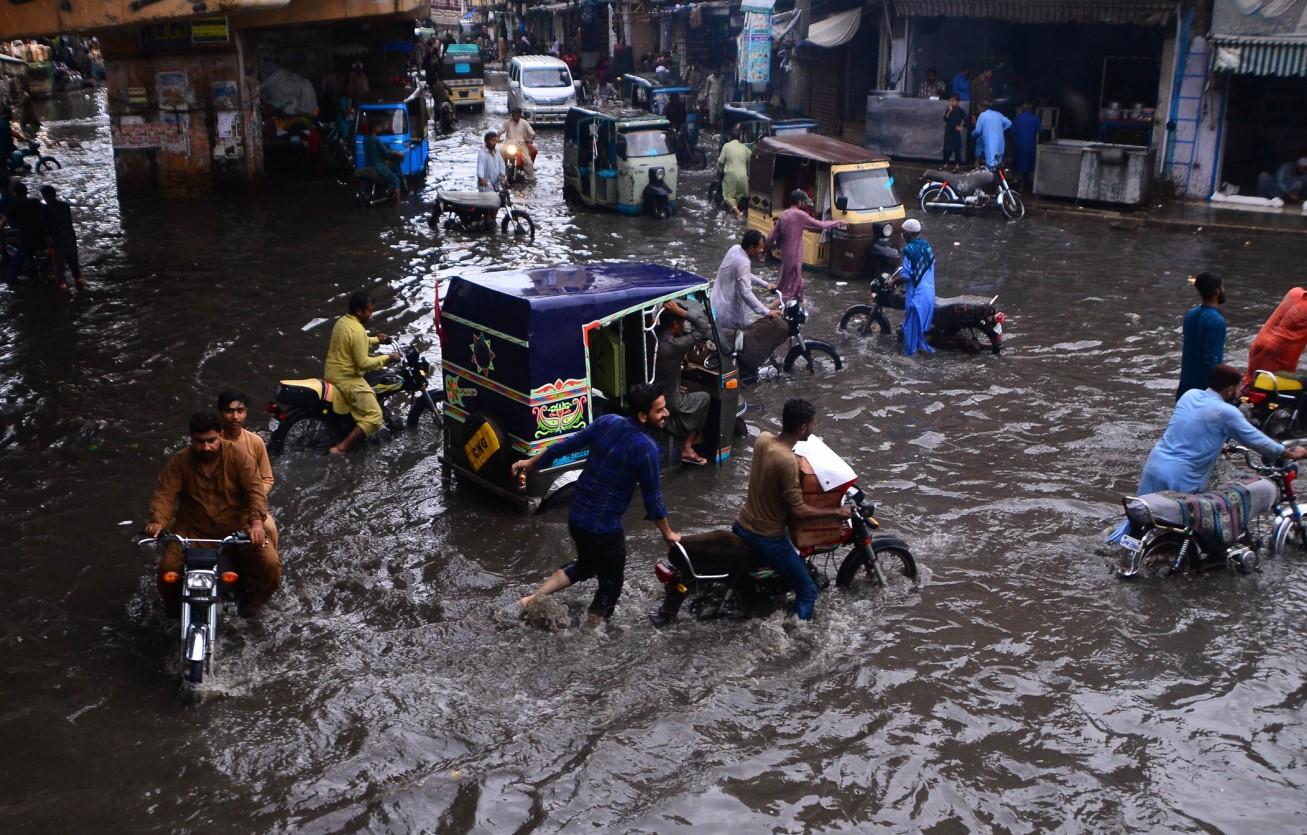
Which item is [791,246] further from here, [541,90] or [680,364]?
[541,90]

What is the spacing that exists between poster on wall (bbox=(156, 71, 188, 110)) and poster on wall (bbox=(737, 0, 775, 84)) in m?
14.9

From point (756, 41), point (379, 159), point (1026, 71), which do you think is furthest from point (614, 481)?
point (756, 41)

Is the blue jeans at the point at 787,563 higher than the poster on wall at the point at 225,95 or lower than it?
lower

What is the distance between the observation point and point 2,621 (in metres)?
6.76

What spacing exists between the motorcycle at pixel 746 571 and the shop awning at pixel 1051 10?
52.3ft

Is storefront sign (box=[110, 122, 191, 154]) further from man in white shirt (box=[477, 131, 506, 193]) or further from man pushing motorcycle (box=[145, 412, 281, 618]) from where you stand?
man pushing motorcycle (box=[145, 412, 281, 618])

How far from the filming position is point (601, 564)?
6.54 metres

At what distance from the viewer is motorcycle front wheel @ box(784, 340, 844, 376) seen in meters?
11.7

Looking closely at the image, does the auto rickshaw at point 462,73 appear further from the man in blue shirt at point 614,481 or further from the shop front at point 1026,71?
the man in blue shirt at point 614,481

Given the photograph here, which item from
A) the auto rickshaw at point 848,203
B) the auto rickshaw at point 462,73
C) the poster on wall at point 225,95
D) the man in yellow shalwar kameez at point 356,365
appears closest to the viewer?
the man in yellow shalwar kameez at point 356,365

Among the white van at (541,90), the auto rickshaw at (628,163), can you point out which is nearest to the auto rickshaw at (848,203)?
the auto rickshaw at (628,163)

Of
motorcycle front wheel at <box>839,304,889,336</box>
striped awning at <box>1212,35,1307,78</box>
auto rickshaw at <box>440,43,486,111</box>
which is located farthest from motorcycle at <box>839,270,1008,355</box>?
auto rickshaw at <box>440,43,486,111</box>

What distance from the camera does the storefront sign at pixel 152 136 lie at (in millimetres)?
20484

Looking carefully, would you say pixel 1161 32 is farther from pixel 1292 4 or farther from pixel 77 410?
pixel 77 410
